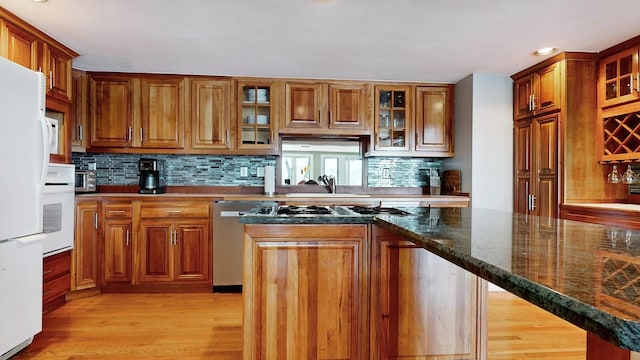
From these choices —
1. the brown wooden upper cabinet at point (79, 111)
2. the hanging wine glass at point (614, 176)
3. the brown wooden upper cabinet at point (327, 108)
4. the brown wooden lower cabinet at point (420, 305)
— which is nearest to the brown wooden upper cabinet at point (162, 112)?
the brown wooden upper cabinet at point (79, 111)

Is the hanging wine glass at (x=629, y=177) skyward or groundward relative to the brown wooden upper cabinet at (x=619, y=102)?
groundward

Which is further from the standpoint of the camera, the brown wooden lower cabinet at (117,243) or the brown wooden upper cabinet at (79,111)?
the brown wooden upper cabinet at (79,111)

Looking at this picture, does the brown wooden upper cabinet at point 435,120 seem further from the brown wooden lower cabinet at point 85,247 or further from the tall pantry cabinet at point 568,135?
the brown wooden lower cabinet at point 85,247

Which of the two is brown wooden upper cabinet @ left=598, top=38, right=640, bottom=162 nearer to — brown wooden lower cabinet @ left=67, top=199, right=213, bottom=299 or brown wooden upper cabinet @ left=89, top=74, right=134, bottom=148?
brown wooden lower cabinet @ left=67, top=199, right=213, bottom=299

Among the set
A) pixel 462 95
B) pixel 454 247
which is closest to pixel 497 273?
pixel 454 247

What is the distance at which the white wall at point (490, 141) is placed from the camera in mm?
3549

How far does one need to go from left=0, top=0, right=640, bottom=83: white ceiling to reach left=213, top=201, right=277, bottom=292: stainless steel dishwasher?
1348mm

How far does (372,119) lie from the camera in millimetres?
3822

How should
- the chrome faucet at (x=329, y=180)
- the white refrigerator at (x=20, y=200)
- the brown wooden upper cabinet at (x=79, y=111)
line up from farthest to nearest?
the chrome faucet at (x=329, y=180), the brown wooden upper cabinet at (x=79, y=111), the white refrigerator at (x=20, y=200)

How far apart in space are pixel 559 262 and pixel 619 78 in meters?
2.84

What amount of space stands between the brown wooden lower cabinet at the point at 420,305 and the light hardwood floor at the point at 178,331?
50cm

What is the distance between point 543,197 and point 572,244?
2508 mm

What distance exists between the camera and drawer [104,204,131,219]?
3.28 meters

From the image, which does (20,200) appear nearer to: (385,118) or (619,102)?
(385,118)
